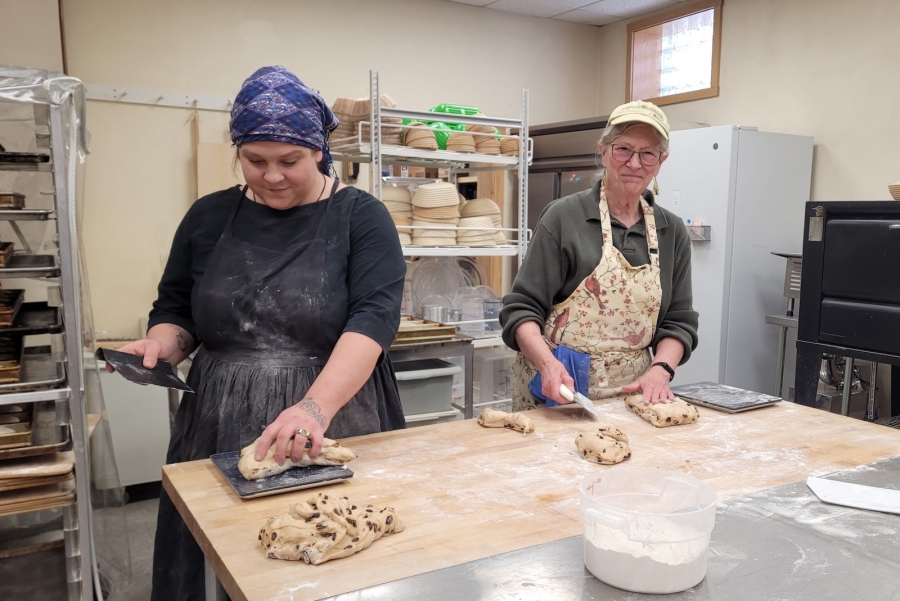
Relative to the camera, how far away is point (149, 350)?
1.56 m

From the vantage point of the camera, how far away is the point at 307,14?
4.25 m

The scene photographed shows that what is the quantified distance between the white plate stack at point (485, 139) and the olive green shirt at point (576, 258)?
4.84 ft

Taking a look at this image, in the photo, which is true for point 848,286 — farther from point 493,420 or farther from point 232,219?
point 232,219

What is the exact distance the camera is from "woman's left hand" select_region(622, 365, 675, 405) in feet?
5.87

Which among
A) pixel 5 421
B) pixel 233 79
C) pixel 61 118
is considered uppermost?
pixel 233 79

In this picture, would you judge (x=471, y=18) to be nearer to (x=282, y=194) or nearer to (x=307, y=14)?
(x=307, y=14)

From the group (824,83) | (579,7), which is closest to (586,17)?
(579,7)

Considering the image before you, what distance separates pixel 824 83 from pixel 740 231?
1016 millimetres

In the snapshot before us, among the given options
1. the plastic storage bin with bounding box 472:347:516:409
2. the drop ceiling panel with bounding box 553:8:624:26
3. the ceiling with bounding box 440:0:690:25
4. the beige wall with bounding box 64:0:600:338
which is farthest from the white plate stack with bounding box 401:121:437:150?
the drop ceiling panel with bounding box 553:8:624:26

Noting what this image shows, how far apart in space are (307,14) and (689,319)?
326 centimetres

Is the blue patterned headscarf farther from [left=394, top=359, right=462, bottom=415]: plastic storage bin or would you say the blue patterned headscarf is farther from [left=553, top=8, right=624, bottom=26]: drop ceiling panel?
[left=553, top=8, right=624, bottom=26]: drop ceiling panel

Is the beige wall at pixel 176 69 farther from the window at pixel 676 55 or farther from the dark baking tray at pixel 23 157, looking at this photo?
the dark baking tray at pixel 23 157

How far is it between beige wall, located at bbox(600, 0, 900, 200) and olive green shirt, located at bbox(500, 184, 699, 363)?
7.90 feet

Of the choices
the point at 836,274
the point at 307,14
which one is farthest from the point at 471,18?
the point at 836,274
